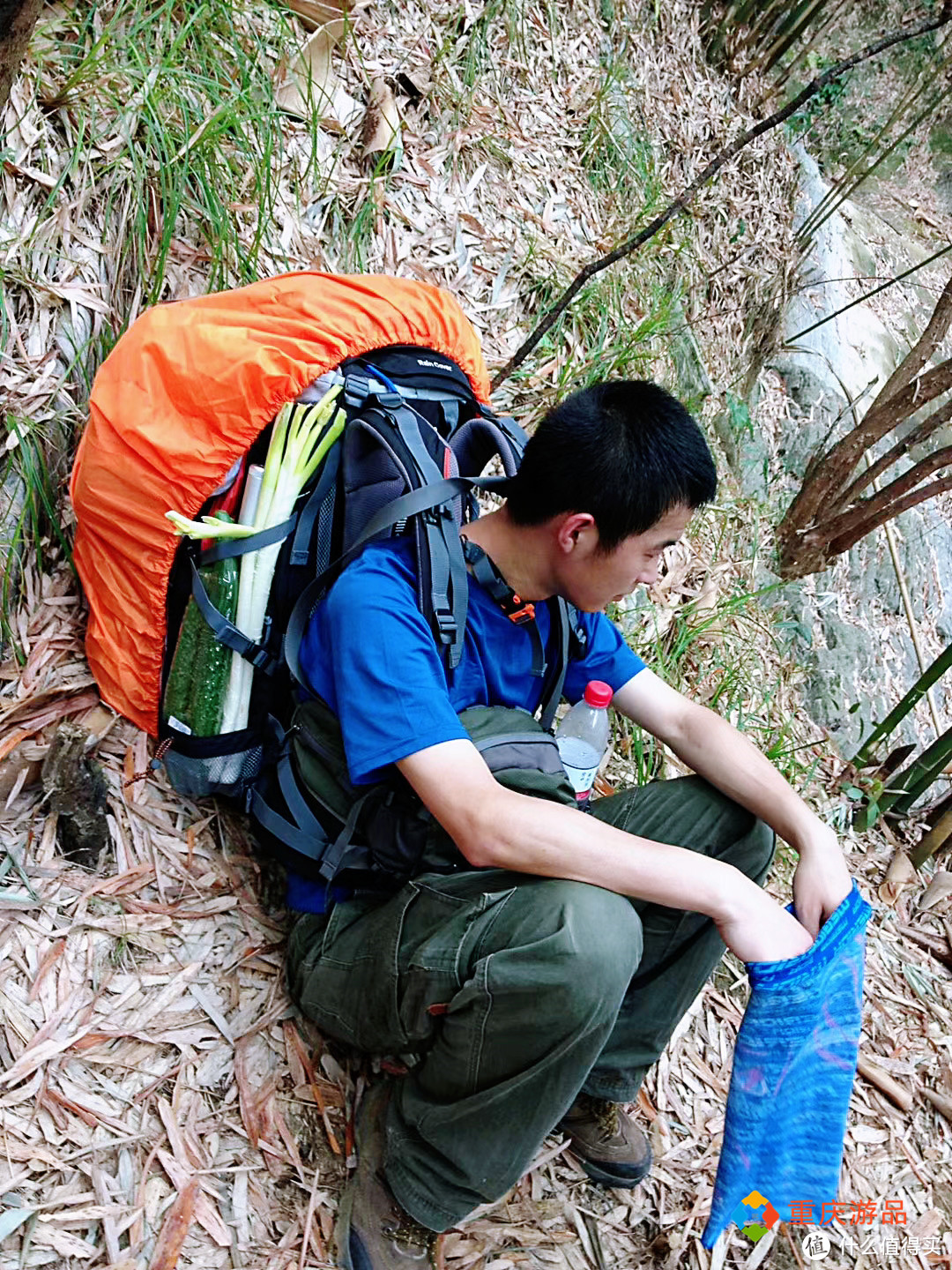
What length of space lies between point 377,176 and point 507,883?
2.70 meters

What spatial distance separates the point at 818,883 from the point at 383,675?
1181 millimetres

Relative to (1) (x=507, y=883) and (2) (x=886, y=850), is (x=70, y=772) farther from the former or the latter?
(2) (x=886, y=850)

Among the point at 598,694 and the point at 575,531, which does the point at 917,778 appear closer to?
the point at 598,694

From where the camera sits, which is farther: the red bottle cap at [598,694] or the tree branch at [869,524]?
the tree branch at [869,524]

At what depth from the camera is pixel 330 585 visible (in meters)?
2.16

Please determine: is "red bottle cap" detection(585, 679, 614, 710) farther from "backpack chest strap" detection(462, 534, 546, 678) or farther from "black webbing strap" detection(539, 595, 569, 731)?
"backpack chest strap" detection(462, 534, 546, 678)

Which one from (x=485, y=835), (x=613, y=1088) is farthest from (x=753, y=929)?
(x=613, y=1088)

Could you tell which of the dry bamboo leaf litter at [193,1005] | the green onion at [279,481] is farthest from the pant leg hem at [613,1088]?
the green onion at [279,481]

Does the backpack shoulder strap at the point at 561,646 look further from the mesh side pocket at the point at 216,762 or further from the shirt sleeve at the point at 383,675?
the mesh side pocket at the point at 216,762

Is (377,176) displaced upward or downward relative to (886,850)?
upward

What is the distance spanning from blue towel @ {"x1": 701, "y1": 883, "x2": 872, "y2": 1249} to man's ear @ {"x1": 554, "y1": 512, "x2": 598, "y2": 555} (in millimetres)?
968

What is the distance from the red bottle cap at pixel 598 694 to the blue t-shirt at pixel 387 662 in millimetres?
341

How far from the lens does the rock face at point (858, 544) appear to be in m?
5.18

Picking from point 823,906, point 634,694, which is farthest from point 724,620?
point 823,906
